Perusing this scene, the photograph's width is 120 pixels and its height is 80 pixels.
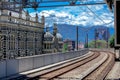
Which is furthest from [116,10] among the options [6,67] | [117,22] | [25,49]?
[25,49]

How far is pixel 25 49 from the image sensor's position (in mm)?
65438

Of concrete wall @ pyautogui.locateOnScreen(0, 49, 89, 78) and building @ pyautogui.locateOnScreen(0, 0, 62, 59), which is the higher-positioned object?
building @ pyautogui.locateOnScreen(0, 0, 62, 59)

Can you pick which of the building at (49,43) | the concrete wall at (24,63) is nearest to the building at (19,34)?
the building at (49,43)

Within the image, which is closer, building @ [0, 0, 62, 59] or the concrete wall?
the concrete wall

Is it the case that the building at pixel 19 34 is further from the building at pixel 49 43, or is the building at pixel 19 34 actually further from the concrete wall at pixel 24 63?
the concrete wall at pixel 24 63

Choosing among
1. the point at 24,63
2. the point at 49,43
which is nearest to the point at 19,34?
the point at 49,43

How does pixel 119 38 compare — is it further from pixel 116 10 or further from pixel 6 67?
pixel 6 67

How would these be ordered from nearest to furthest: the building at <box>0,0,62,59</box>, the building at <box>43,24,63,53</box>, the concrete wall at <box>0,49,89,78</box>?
the concrete wall at <box>0,49,89,78</box>, the building at <box>0,0,62,59</box>, the building at <box>43,24,63,53</box>

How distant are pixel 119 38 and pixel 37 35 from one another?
230ft

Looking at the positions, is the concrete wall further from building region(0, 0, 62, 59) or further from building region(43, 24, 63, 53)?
building region(43, 24, 63, 53)

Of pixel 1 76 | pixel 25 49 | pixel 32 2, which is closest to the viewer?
pixel 1 76

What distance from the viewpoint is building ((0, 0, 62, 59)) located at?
54.0 m

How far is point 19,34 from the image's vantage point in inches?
2398

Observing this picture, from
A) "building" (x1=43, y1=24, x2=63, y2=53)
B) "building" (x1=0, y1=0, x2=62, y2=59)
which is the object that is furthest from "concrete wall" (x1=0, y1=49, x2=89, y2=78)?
"building" (x1=43, y1=24, x2=63, y2=53)
